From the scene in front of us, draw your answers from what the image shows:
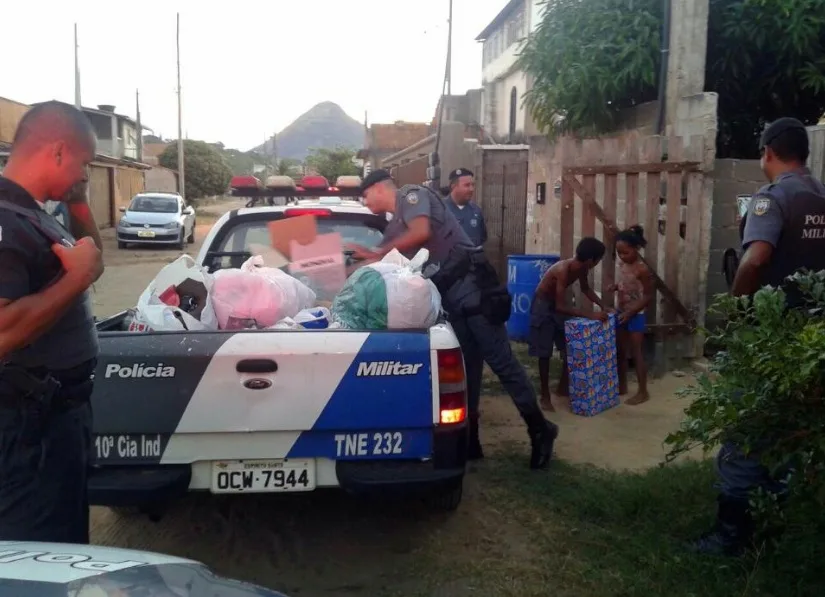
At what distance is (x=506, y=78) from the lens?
38469 millimetres

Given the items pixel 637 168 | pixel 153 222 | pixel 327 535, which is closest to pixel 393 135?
pixel 153 222

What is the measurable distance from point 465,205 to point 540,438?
350cm

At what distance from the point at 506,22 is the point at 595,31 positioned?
3635cm

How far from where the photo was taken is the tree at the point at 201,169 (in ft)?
161

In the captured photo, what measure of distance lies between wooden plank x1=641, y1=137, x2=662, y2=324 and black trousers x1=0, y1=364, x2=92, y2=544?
16.9ft

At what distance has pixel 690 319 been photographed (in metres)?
6.85

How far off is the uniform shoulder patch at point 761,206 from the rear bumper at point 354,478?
5.20ft

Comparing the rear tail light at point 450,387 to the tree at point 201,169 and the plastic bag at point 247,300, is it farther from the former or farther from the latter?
the tree at point 201,169

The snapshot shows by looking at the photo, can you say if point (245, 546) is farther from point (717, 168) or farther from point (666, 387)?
point (717, 168)

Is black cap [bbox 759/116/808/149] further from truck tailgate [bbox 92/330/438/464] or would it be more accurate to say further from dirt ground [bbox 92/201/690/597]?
dirt ground [bbox 92/201/690/597]

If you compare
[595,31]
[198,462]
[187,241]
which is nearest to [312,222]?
[198,462]

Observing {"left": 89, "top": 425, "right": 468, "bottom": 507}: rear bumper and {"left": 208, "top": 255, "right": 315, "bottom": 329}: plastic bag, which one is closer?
{"left": 89, "top": 425, "right": 468, "bottom": 507}: rear bumper

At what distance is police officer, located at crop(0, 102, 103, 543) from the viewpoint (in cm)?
234

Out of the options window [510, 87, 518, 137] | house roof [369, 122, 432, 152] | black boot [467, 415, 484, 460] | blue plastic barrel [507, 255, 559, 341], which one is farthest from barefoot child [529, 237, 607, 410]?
house roof [369, 122, 432, 152]
